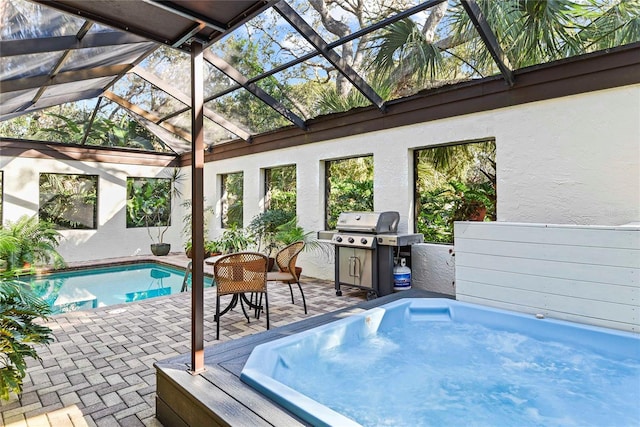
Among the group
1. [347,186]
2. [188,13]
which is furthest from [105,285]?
[188,13]

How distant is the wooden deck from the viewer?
6.23 feet

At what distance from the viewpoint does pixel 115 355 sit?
3.35 m

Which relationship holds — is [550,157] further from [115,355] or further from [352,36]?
[115,355]

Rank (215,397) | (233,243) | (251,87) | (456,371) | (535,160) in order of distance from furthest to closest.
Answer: (233,243), (251,87), (535,160), (456,371), (215,397)

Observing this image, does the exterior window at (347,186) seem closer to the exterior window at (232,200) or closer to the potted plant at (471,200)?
the potted plant at (471,200)

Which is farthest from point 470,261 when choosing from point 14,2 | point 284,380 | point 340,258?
point 14,2

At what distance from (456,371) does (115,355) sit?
10.1ft

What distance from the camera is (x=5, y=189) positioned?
8188mm

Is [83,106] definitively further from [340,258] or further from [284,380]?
[284,380]

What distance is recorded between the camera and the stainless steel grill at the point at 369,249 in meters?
5.12

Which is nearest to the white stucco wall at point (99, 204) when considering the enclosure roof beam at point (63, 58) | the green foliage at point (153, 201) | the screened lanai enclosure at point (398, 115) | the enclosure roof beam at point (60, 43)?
the screened lanai enclosure at point (398, 115)

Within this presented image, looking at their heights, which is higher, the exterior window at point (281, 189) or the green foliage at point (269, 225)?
the exterior window at point (281, 189)

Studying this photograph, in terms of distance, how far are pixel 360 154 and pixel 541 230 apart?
3367 mm

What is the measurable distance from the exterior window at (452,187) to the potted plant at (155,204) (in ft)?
24.3
